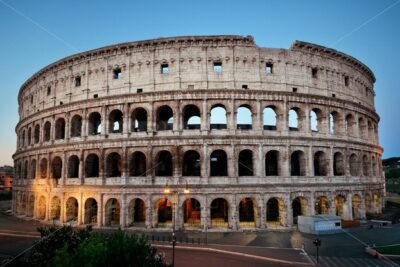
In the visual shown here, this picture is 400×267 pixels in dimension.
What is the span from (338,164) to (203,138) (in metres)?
15.4

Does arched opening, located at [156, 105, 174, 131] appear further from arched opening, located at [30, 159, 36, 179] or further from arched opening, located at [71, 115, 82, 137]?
arched opening, located at [30, 159, 36, 179]

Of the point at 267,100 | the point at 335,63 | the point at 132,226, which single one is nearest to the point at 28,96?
the point at 132,226

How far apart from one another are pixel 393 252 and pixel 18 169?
4324 cm

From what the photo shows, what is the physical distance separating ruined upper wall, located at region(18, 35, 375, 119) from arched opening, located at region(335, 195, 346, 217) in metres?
10.7

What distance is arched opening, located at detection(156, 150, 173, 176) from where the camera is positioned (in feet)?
94.8

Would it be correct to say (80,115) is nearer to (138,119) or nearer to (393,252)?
(138,119)

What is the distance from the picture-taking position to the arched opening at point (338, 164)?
29.7 metres

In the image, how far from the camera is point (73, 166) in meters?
30.9

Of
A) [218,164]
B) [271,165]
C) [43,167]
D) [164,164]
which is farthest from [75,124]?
[271,165]

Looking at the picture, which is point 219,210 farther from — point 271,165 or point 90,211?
point 90,211

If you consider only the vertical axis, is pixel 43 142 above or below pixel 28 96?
below

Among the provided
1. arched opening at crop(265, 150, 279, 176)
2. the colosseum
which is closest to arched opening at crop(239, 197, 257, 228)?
the colosseum

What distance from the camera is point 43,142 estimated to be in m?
32.9

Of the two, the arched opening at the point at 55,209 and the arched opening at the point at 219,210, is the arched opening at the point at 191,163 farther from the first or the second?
the arched opening at the point at 55,209
